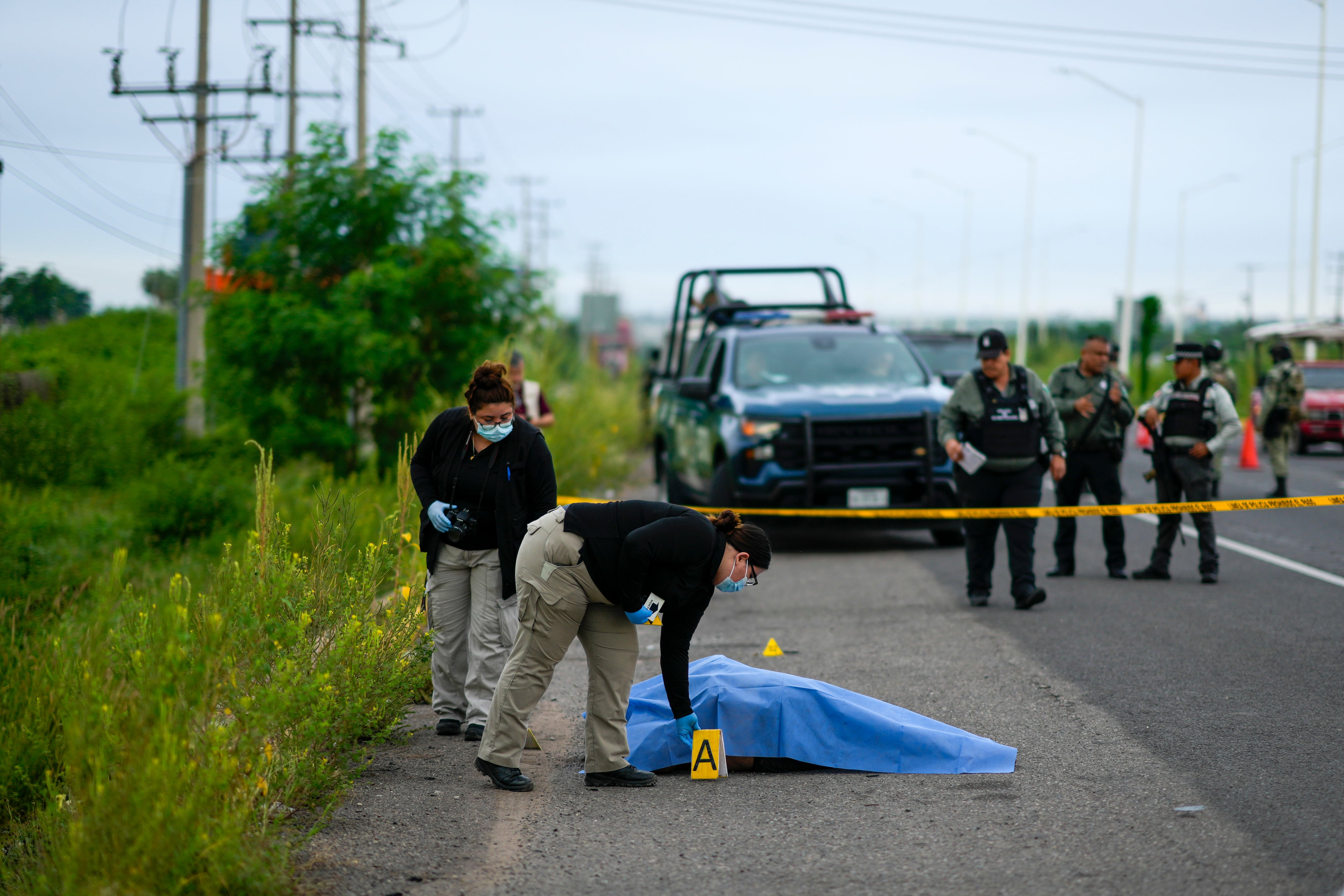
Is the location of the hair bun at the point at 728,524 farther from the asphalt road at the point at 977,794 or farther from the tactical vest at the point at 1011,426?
the tactical vest at the point at 1011,426

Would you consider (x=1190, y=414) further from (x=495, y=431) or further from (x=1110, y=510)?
(x=495, y=431)

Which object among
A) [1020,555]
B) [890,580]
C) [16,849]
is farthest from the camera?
[890,580]

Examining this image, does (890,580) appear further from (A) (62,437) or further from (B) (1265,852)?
(A) (62,437)

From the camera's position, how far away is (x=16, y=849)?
16.4 ft

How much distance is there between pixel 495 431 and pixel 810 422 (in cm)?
624

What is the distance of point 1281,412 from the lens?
16656 mm

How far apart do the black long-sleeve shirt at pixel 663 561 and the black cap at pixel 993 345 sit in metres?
4.77

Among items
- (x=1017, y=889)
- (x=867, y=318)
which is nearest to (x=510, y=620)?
(x=1017, y=889)

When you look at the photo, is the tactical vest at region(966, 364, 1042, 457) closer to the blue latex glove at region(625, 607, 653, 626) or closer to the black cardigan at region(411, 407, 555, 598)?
the black cardigan at region(411, 407, 555, 598)

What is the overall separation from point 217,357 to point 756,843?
1261cm

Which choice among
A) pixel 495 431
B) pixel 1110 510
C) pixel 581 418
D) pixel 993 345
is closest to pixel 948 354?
pixel 581 418

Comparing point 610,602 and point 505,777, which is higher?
point 610,602

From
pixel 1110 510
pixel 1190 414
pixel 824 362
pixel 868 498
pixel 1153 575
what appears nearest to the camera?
pixel 1110 510

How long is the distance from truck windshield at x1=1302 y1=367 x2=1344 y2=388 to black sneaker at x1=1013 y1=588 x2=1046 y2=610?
17.9m
